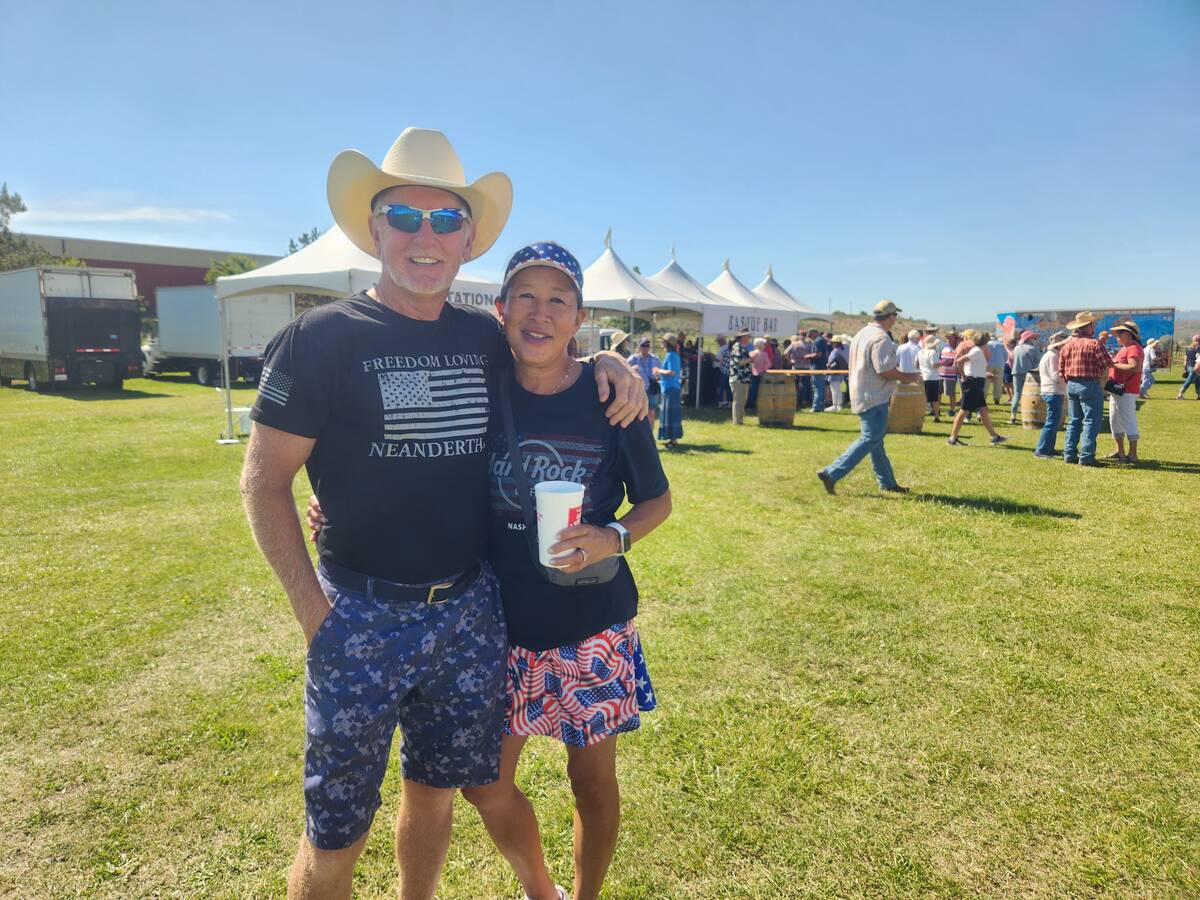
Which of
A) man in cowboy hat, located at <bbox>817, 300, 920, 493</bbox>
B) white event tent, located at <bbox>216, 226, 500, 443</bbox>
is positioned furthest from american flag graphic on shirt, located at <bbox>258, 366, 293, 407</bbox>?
white event tent, located at <bbox>216, 226, 500, 443</bbox>

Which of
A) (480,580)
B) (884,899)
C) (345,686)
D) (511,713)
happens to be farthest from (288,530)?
(884,899)

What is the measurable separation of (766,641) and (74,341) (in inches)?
861

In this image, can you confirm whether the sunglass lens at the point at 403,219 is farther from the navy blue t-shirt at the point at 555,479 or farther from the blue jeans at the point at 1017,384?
the blue jeans at the point at 1017,384

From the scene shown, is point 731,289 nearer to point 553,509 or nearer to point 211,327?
point 211,327

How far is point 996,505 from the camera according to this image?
7258 mm

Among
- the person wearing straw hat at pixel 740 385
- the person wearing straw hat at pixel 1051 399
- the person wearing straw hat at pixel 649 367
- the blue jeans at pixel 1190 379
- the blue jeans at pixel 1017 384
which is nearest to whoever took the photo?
the person wearing straw hat at pixel 1051 399

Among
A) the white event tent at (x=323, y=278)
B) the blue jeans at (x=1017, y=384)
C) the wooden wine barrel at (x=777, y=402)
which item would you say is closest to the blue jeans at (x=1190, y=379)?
the blue jeans at (x=1017, y=384)

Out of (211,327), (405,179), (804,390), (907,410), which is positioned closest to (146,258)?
(211,327)

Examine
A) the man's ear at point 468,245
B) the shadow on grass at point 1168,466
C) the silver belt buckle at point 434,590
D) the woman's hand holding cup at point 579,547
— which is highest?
the man's ear at point 468,245

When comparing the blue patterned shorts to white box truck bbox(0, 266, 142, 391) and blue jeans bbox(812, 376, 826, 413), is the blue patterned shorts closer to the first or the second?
blue jeans bbox(812, 376, 826, 413)

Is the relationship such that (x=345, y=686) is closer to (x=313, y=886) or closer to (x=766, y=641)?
(x=313, y=886)

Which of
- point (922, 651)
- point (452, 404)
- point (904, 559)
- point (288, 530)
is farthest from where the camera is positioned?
point (904, 559)

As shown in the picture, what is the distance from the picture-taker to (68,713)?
3.30 metres

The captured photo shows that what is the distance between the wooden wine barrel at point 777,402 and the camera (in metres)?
13.5
